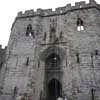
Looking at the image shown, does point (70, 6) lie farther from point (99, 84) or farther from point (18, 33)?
point (99, 84)

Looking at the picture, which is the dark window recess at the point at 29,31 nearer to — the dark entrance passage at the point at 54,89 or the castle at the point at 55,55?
the castle at the point at 55,55

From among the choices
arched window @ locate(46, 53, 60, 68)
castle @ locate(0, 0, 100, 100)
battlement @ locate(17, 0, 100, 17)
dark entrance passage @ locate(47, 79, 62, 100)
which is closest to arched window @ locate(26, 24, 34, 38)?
castle @ locate(0, 0, 100, 100)

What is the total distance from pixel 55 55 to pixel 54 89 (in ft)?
11.4

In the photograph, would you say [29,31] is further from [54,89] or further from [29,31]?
[54,89]

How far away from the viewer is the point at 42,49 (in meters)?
10.8

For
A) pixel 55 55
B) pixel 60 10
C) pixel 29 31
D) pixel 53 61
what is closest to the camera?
pixel 55 55

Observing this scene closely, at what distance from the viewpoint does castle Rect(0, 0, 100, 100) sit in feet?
28.5

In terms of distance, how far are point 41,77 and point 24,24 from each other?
5885mm

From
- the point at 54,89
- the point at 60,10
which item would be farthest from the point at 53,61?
the point at 60,10

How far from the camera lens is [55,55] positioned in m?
11.3

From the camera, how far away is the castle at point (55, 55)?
869 cm

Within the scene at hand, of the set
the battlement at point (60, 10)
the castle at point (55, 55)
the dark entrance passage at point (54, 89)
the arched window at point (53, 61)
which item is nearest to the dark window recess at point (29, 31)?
the castle at point (55, 55)

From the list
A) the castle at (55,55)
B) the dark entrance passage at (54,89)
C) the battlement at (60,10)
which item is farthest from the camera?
the battlement at (60,10)

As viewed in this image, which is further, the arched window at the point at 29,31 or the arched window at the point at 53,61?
the arched window at the point at 29,31
